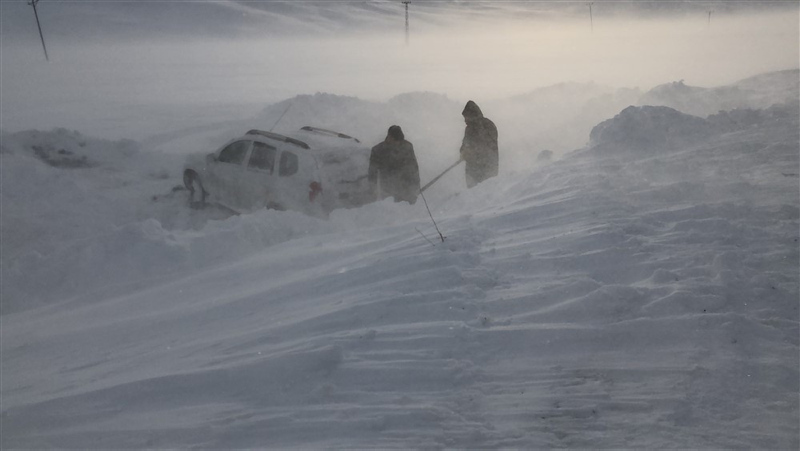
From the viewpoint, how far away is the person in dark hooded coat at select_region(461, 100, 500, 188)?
9.33m

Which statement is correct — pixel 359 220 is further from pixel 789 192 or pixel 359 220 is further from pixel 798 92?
pixel 798 92

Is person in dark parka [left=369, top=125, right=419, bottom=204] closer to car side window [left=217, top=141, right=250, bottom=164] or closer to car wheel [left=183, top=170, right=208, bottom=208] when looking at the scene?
car side window [left=217, top=141, right=250, bottom=164]

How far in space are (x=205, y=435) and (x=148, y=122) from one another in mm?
20614

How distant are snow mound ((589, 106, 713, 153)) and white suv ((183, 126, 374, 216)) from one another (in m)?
3.20

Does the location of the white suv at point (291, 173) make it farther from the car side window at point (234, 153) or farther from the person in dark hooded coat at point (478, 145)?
the person in dark hooded coat at point (478, 145)

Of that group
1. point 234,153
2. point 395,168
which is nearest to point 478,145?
point 395,168

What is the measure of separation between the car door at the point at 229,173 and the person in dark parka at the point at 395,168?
1946mm

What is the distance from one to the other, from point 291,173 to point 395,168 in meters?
1.39

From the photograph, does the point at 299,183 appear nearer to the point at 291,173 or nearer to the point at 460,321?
the point at 291,173

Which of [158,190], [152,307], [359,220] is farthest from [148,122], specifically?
[152,307]

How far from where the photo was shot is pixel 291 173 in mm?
8992

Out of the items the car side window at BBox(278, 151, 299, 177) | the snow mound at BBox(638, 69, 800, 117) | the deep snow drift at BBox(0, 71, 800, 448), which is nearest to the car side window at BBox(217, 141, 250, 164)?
the car side window at BBox(278, 151, 299, 177)

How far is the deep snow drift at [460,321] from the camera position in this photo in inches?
137

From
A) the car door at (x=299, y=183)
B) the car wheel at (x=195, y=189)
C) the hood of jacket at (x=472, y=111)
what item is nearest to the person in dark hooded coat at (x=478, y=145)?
the hood of jacket at (x=472, y=111)
